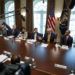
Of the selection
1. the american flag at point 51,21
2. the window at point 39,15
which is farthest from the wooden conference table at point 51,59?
the window at point 39,15

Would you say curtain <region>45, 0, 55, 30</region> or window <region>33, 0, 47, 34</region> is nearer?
curtain <region>45, 0, 55, 30</region>

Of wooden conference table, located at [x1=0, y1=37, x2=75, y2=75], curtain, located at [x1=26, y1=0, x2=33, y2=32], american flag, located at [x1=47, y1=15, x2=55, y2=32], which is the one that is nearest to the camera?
wooden conference table, located at [x1=0, y1=37, x2=75, y2=75]

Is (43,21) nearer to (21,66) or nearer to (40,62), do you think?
(40,62)

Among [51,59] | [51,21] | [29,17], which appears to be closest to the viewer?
[51,59]

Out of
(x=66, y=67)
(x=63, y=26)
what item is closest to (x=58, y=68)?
(x=66, y=67)

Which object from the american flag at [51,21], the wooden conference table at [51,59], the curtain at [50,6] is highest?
the curtain at [50,6]

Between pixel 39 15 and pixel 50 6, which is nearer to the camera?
pixel 50 6

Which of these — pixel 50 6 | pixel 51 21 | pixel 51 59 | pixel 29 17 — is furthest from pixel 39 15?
pixel 51 59

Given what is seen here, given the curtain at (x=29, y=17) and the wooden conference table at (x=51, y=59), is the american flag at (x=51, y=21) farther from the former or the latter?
the wooden conference table at (x=51, y=59)

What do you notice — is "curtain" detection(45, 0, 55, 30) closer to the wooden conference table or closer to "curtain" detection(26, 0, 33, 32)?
"curtain" detection(26, 0, 33, 32)

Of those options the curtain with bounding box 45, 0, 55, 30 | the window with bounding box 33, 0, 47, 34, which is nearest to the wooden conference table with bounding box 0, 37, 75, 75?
the curtain with bounding box 45, 0, 55, 30

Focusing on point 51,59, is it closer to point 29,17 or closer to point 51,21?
point 51,21

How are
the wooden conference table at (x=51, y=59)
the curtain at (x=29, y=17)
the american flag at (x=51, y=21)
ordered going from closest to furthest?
the wooden conference table at (x=51, y=59), the american flag at (x=51, y=21), the curtain at (x=29, y=17)

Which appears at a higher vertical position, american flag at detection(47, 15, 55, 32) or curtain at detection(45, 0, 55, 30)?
curtain at detection(45, 0, 55, 30)
